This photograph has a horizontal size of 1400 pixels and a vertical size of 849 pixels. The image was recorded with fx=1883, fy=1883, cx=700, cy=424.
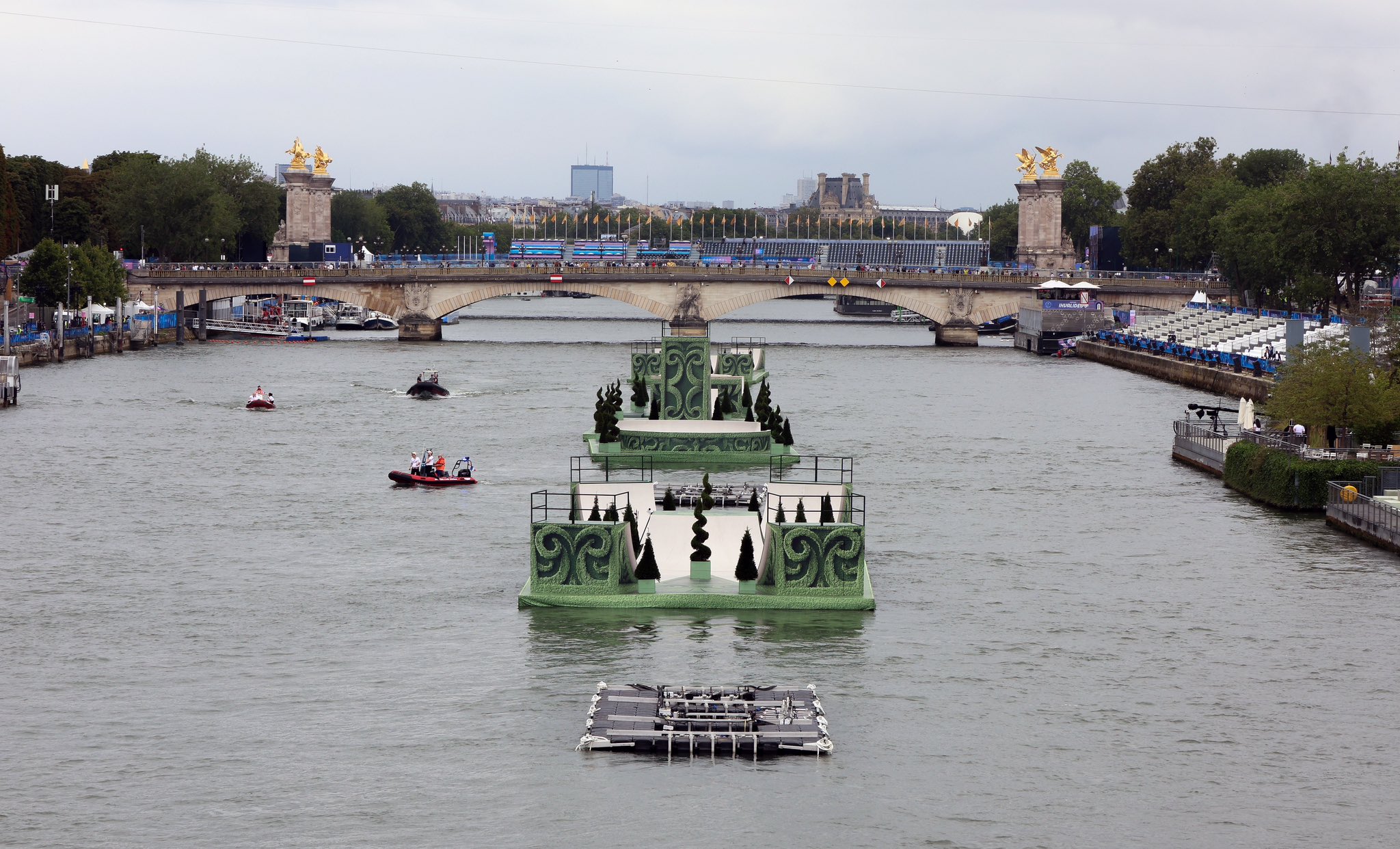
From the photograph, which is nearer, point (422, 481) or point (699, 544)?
point (699, 544)

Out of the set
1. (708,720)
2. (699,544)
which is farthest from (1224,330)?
(708,720)

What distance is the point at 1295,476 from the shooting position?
60156mm

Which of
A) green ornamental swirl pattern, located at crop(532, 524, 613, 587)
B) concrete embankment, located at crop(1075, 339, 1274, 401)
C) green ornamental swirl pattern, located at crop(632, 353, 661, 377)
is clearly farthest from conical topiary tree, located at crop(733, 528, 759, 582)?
green ornamental swirl pattern, located at crop(632, 353, 661, 377)

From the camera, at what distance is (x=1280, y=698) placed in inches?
1483

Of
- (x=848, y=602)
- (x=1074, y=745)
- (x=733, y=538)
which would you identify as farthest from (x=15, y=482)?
(x=1074, y=745)

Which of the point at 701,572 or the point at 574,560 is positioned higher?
the point at 574,560

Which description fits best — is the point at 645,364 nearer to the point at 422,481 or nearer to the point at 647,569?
the point at 422,481

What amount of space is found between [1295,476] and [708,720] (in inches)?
1304

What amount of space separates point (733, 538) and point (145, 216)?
406ft

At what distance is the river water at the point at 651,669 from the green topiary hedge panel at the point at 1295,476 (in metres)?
1.31

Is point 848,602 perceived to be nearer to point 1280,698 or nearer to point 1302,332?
point 1280,698

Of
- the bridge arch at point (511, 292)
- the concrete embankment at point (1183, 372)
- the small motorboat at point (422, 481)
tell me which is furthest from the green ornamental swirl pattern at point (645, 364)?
the bridge arch at point (511, 292)

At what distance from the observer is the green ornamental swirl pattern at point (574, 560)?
145 feet

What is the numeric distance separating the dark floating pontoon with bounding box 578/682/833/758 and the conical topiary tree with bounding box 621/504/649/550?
10.3 meters
